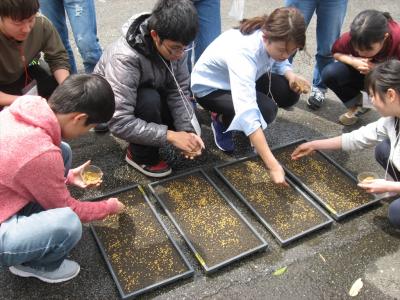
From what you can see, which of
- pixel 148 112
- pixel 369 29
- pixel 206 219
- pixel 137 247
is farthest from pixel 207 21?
pixel 137 247

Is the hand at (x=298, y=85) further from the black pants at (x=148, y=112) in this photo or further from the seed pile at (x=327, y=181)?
the black pants at (x=148, y=112)

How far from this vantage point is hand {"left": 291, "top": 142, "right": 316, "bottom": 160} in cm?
240

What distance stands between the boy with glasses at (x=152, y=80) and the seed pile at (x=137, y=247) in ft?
1.12

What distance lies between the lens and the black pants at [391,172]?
2062mm

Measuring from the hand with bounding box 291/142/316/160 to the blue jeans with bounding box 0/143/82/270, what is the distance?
137cm

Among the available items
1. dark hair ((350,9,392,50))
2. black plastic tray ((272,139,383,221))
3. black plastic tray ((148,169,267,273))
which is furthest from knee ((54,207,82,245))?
dark hair ((350,9,392,50))

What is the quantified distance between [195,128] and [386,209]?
1187mm

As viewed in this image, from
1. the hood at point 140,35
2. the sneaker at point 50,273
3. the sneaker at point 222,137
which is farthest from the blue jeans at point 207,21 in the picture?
the sneaker at point 50,273

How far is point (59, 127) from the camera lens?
156 centimetres

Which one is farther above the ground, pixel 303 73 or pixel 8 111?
pixel 8 111

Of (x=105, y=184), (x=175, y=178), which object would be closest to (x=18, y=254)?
(x=105, y=184)

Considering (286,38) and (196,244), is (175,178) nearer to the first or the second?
A: (196,244)

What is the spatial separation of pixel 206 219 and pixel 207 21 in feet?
4.81

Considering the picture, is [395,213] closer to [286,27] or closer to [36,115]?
[286,27]
